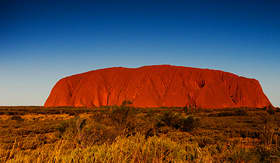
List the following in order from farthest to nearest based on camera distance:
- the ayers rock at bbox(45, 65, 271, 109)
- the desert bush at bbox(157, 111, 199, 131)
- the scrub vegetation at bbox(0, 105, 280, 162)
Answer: the ayers rock at bbox(45, 65, 271, 109), the desert bush at bbox(157, 111, 199, 131), the scrub vegetation at bbox(0, 105, 280, 162)

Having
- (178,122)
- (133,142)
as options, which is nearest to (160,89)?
(178,122)

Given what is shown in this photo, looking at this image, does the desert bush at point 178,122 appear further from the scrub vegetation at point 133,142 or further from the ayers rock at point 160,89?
the ayers rock at point 160,89

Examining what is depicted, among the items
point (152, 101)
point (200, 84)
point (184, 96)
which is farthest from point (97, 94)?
point (200, 84)

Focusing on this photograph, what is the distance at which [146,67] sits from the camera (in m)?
58.9

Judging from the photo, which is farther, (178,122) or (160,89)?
(160,89)

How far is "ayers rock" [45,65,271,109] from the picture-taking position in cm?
4756

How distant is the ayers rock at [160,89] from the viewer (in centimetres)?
4756

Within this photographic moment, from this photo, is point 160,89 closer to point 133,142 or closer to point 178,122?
point 178,122

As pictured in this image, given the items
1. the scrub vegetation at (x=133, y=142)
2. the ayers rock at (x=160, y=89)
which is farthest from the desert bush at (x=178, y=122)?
the ayers rock at (x=160, y=89)

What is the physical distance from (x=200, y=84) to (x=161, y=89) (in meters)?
11.8

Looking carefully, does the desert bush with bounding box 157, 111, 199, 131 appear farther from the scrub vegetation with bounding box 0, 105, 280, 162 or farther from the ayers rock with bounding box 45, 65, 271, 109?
the ayers rock with bounding box 45, 65, 271, 109

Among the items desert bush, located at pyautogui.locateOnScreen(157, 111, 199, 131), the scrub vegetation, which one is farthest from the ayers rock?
the scrub vegetation

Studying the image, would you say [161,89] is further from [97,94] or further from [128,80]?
[97,94]

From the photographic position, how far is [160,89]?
50406 mm
